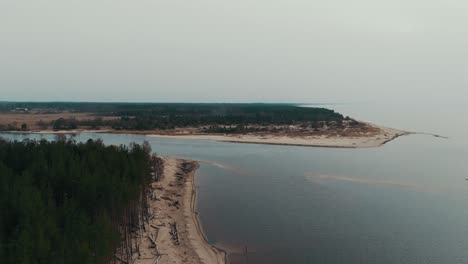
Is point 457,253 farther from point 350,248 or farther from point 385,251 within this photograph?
point 350,248

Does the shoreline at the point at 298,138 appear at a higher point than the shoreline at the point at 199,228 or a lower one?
higher

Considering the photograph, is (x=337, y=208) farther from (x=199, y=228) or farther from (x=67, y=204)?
(x=67, y=204)

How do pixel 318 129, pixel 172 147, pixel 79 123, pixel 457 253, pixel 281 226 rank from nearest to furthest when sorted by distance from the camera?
pixel 457 253 → pixel 281 226 → pixel 172 147 → pixel 318 129 → pixel 79 123

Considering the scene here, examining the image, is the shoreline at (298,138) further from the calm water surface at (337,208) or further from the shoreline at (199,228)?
the shoreline at (199,228)

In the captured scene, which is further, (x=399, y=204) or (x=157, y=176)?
(x=157, y=176)

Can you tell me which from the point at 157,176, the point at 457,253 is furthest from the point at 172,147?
the point at 457,253

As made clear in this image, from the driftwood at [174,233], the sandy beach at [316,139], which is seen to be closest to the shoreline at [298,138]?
the sandy beach at [316,139]

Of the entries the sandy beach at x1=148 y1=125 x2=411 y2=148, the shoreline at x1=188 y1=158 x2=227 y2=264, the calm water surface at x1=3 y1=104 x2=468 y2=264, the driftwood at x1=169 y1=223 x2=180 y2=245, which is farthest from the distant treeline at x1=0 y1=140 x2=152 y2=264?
the sandy beach at x1=148 y1=125 x2=411 y2=148

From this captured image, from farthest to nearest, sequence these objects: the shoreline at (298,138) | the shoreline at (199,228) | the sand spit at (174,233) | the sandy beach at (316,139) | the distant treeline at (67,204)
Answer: the shoreline at (298,138) < the sandy beach at (316,139) < the shoreline at (199,228) < the sand spit at (174,233) < the distant treeline at (67,204)
